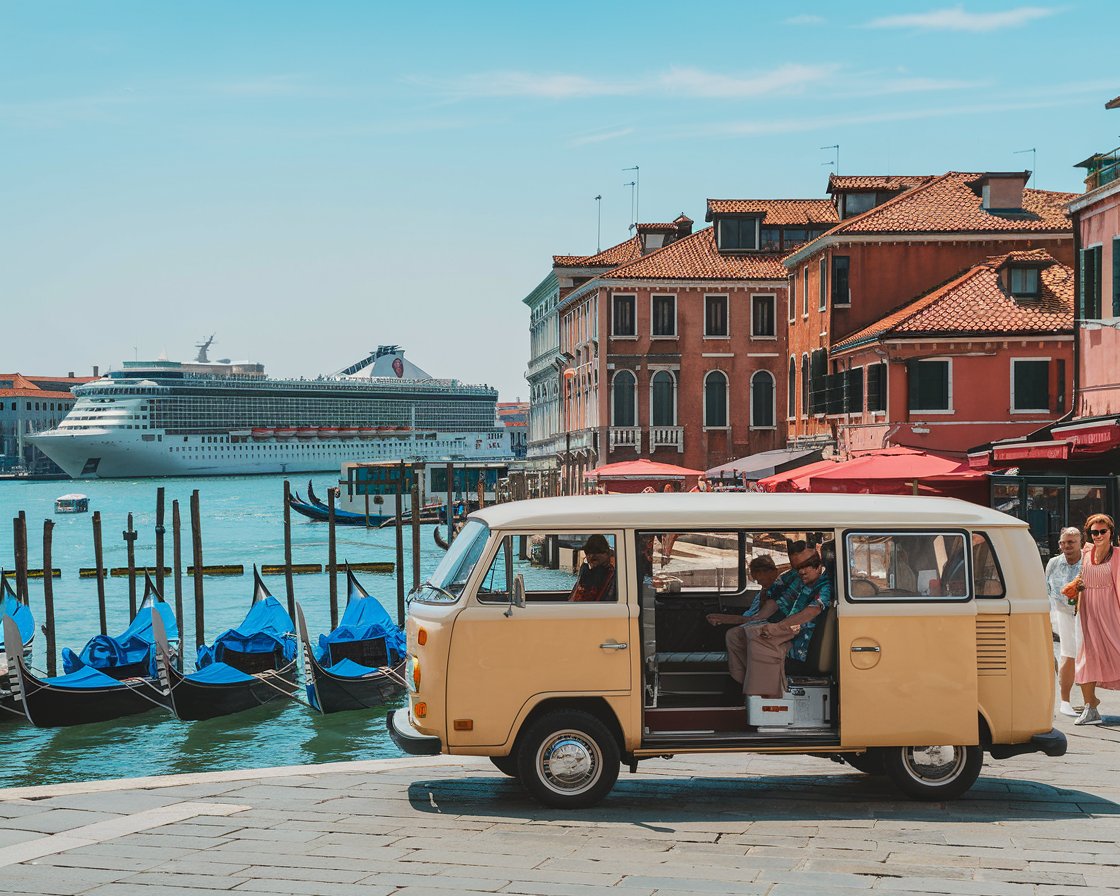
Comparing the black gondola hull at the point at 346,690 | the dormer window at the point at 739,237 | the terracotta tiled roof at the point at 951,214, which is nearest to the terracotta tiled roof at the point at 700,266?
the dormer window at the point at 739,237

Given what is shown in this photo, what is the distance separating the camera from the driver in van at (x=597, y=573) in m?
7.60

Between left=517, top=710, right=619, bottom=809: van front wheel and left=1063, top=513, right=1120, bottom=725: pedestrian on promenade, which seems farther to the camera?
left=1063, top=513, right=1120, bottom=725: pedestrian on promenade

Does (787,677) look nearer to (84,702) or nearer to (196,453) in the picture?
(84,702)

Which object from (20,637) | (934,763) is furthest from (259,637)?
(934,763)

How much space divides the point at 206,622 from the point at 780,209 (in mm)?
23818

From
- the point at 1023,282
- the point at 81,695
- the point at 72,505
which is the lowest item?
the point at 72,505

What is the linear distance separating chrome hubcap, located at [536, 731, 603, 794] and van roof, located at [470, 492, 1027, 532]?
1.10 m

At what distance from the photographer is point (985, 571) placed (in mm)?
7633

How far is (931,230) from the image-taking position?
108 feet

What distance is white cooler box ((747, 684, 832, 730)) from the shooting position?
7691 millimetres

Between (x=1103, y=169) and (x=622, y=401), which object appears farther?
(x=622, y=401)

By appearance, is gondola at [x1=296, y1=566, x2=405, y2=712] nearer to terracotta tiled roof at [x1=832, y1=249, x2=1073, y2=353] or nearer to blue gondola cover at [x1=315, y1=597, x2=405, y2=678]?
blue gondola cover at [x1=315, y1=597, x2=405, y2=678]

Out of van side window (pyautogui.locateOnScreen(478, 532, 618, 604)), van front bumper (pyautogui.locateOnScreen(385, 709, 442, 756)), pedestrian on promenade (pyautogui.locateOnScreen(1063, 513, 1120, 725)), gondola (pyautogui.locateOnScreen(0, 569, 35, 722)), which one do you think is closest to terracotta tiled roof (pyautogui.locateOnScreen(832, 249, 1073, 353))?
gondola (pyautogui.locateOnScreen(0, 569, 35, 722))

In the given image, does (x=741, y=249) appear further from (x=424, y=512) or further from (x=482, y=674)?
(x=482, y=674)
